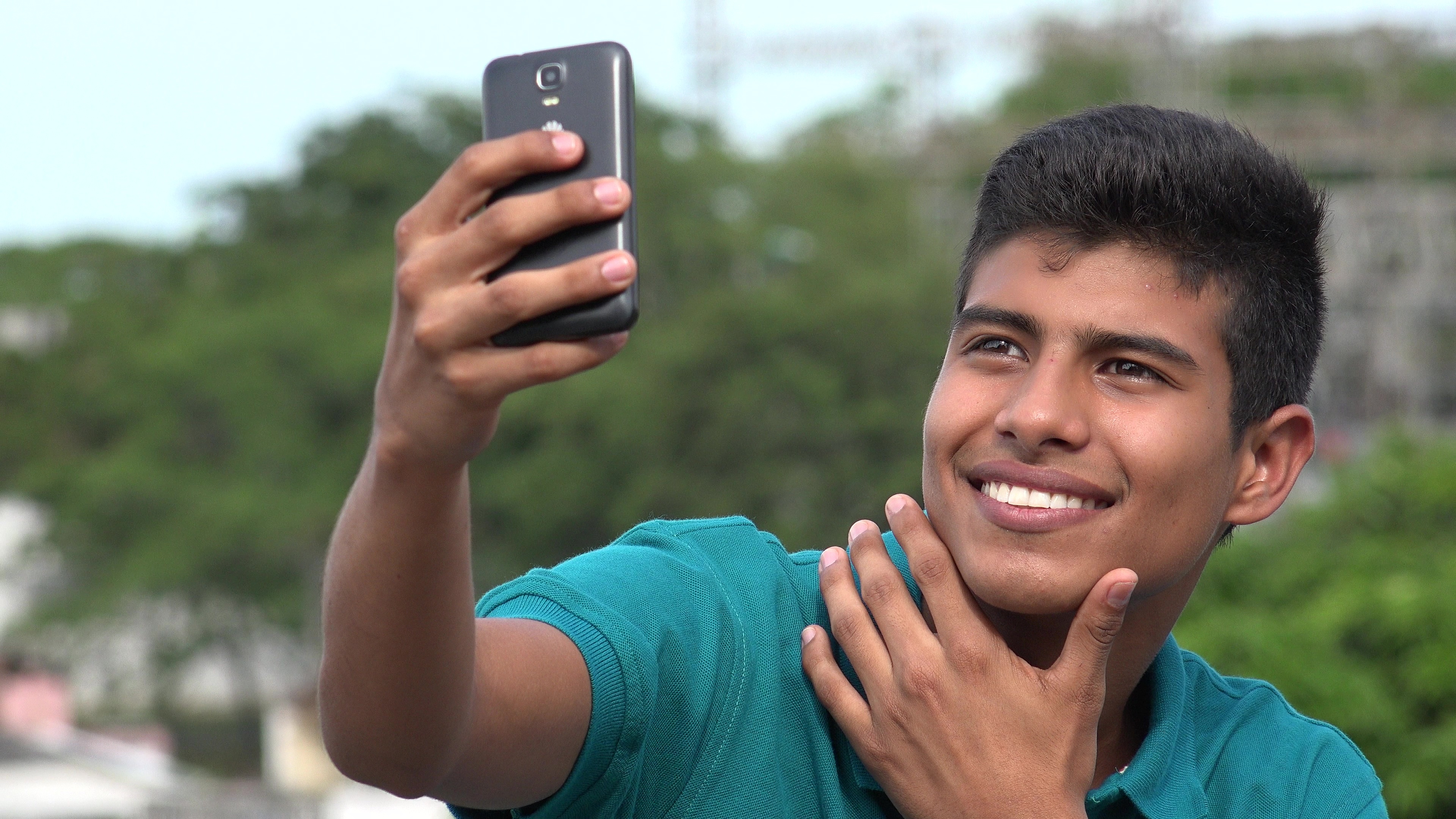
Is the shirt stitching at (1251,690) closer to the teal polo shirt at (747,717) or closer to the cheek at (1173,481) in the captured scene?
the teal polo shirt at (747,717)

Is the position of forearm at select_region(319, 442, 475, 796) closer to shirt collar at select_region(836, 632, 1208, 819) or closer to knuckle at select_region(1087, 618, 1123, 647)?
shirt collar at select_region(836, 632, 1208, 819)

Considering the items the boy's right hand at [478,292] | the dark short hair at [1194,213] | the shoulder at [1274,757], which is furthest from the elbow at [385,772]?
Answer: the shoulder at [1274,757]

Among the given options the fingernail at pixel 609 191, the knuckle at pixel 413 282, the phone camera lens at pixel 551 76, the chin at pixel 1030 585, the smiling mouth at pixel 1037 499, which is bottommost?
the chin at pixel 1030 585

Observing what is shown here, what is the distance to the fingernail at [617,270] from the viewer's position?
1.59m

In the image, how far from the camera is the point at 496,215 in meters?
1.60

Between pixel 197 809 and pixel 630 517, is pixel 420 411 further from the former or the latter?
pixel 630 517

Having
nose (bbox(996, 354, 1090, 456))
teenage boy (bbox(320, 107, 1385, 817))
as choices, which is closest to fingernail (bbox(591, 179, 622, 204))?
teenage boy (bbox(320, 107, 1385, 817))

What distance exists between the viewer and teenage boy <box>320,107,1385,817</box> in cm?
181

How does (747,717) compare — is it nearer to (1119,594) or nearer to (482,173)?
(1119,594)

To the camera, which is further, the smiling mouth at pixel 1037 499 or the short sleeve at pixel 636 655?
the smiling mouth at pixel 1037 499

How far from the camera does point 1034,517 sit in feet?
7.67

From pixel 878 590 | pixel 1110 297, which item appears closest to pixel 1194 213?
pixel 1110 297

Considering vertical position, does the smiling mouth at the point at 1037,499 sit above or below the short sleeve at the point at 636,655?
above

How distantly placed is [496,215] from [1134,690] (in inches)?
60.9
